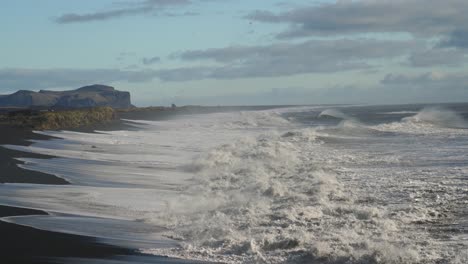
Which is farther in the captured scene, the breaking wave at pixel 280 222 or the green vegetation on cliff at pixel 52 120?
the green vegetation on cliff at pixel 52 120

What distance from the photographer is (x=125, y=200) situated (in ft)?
65.8

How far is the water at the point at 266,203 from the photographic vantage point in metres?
13.7

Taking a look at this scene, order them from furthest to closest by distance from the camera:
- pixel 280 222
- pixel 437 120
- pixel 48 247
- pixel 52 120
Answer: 1. pixel 437 120
2. pixel 52 120
3. pixel 280 222
4. pixel 48 247

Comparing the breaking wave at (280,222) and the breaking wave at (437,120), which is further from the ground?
the breaking wave at (437,120)

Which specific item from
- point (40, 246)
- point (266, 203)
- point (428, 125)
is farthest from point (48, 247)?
point (428, 125)

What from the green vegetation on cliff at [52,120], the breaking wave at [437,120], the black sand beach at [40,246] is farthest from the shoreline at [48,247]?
the breaking wave at [437,120]

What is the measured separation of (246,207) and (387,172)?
9.70 meters

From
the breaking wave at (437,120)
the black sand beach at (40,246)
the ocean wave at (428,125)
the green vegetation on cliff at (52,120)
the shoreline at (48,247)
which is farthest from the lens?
the breaking wave at (437,120)

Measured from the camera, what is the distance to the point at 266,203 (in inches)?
755

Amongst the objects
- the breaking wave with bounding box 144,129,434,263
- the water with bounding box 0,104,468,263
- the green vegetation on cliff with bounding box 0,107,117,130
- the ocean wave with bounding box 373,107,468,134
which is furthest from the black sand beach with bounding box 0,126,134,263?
the green vegetation on cliff with bounding box 0,107,117,130

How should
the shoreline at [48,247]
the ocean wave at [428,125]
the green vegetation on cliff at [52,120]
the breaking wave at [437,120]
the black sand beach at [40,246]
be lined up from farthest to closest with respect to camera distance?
1. the breaking wave at [437,120]
2. the green vegetation on cliff at [52,120]
3. the ocean wave at [428,125]
4. the black sand beach at [40,246]
5. the shoreline at [48,247]

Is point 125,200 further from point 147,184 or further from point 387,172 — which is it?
point 387,172

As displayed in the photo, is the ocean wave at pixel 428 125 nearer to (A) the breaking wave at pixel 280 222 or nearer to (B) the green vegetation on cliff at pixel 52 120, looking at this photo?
(A) the breaking wave at pixel 280 222

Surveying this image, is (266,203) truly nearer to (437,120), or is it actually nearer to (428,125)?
(428,125)
